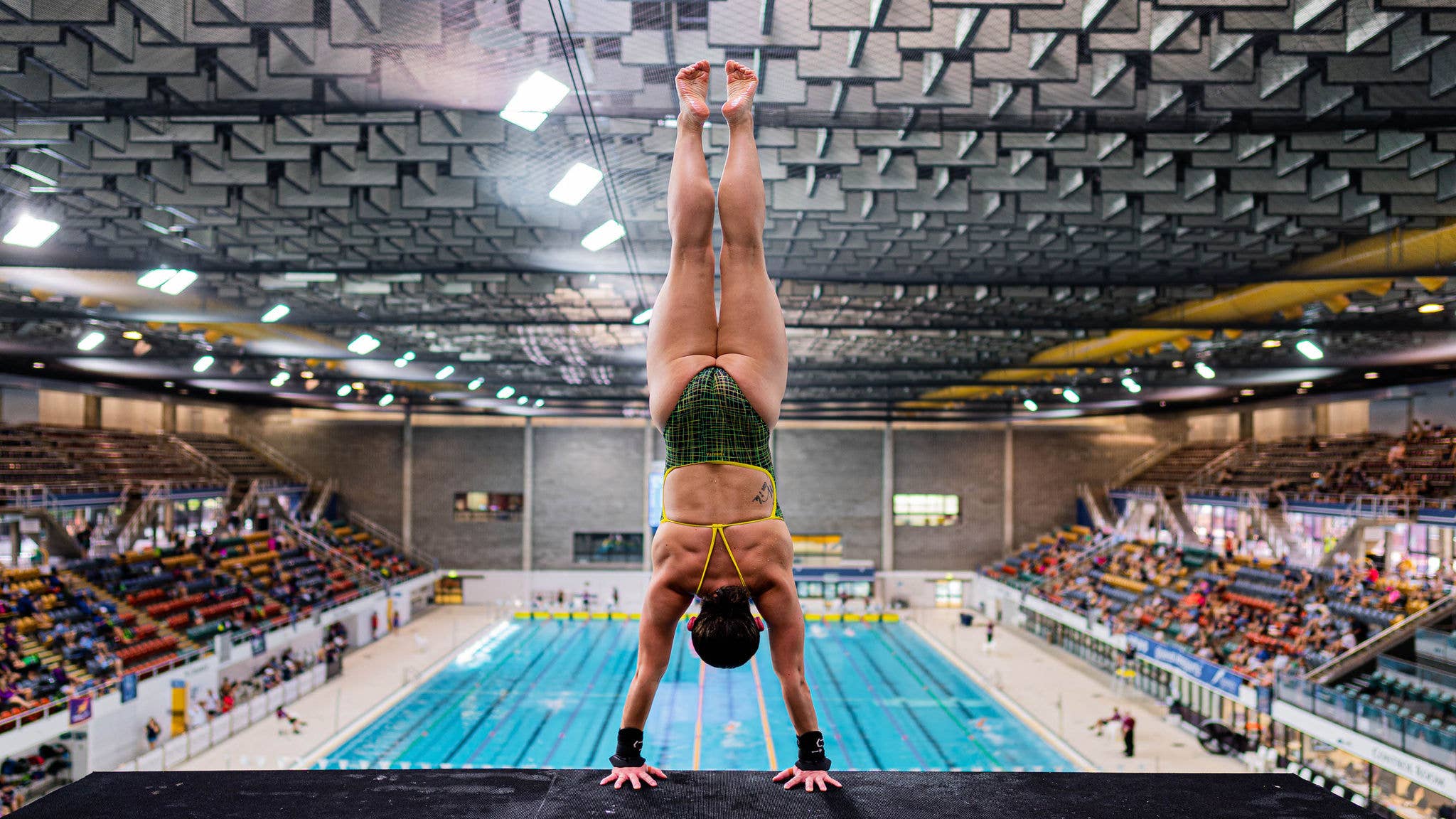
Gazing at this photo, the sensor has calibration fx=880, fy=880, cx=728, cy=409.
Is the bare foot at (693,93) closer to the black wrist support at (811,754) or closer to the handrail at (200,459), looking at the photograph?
the black wrist support at (811,754)

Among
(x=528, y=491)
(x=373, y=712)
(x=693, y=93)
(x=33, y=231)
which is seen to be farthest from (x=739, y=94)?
(x=528, y=491)

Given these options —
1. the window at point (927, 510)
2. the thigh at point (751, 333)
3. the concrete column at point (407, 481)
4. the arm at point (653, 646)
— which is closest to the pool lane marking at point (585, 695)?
the arm at point (653, 646)

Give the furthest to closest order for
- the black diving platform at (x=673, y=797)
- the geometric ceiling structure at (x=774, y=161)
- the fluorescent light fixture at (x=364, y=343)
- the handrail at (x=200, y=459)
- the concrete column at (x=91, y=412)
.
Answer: the handrail at (x=200, y=459)
the concrete column at (x=91, y=412)
the fluorescent light fixture at (x=364, y=343)
the geometric ceiling structure at (x=774, y=161)
the black diving platform at (x=673, y=797)

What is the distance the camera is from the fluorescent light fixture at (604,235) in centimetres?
945

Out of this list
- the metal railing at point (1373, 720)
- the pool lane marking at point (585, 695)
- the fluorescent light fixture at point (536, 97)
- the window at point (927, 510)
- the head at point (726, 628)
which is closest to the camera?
the head at point (726, 628)

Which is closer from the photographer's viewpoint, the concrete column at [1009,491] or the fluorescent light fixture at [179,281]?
the fluorescent light fixture at [179,281]

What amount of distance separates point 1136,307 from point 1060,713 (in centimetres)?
965

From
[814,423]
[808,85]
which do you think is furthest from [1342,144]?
[814,423]

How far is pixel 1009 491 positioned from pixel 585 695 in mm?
21734

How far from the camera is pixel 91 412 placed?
28703 mm

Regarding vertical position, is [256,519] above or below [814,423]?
below

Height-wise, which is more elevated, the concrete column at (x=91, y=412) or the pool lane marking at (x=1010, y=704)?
the concrete column at (x=91, y=412)

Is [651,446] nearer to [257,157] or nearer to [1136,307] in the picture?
[1136,307]

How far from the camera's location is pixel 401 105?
Result: 6410 millimetres
